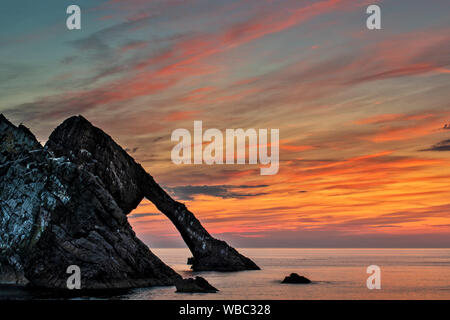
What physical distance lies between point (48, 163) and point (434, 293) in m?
66.3

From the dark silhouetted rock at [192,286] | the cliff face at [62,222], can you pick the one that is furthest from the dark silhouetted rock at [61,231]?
the dark silhouetted rock at [192,286]

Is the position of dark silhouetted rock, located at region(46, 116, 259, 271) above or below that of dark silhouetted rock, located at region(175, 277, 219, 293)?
above

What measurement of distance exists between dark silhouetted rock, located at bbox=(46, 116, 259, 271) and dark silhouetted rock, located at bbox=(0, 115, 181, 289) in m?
8.60

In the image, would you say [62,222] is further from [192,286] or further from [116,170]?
[192,286]

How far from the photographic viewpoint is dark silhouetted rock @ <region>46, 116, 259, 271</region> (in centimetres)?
8750

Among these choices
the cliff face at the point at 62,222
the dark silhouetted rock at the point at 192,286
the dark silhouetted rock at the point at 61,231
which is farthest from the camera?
the cliff face at the point at 62,222

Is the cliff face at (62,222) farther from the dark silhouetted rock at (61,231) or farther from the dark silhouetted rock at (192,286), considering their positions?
the dark silhouetted rock at (192,286)

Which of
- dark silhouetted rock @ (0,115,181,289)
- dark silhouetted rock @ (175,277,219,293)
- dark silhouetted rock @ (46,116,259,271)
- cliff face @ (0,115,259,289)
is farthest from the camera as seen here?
dark silhouetted rock @ (46,116,259,271)

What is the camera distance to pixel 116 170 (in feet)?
300

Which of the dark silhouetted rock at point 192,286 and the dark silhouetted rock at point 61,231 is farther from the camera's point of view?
the dark silhouetted rock at point 61,231

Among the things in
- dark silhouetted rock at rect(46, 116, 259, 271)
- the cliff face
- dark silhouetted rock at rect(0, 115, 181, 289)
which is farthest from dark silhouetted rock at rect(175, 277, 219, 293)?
Result: dark silhouetted rock at rect(46, 116, 259, 271)

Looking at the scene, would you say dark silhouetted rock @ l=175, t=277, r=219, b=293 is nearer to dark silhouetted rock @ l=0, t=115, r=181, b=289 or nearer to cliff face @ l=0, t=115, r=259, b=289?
cliff face @ l=0, t=115, r=259, b=289

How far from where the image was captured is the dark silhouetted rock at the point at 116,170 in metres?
87.5

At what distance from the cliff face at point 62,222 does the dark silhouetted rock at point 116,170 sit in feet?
0.91
